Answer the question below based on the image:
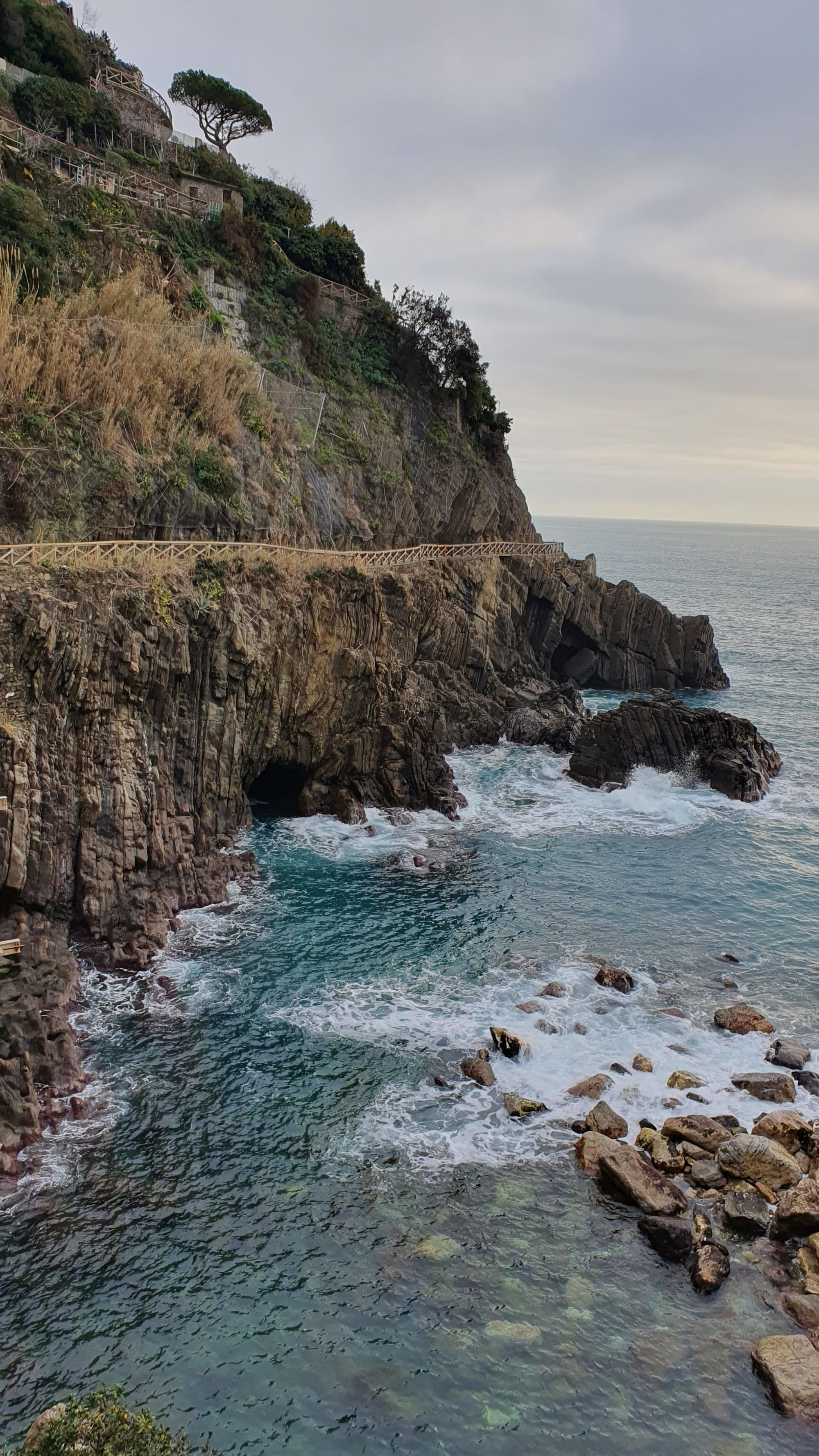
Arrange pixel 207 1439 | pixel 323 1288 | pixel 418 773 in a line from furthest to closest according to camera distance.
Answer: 1. pixel 418 773
2. pixel 323 1288
3. pixel 207 1439

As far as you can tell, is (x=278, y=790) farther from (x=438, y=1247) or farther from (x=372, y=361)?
(x=372, y=361)

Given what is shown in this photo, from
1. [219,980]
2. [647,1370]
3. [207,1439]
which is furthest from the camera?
[219,980]

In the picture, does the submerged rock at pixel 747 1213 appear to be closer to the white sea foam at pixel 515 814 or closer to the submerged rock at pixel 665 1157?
the submerged rock at pixel 665 1157

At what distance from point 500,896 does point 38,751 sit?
18.0 m

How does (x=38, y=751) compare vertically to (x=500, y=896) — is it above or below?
above

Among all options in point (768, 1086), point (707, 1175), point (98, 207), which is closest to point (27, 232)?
point (98, 207)


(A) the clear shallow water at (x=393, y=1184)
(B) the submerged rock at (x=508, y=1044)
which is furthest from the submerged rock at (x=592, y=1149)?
(B) the submerged rock at (x=508, y=1044)

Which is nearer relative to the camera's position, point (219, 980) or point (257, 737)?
point (219, 980)

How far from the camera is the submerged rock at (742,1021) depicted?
28406mm

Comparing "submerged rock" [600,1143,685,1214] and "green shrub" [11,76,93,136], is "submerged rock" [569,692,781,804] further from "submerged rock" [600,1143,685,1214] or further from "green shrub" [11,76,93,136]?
"green shrub" [11,76,93,136]

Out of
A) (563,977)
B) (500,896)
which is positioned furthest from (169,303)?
(563,977)

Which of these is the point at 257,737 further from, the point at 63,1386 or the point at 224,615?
the point at 63,1386

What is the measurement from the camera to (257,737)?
134 ft

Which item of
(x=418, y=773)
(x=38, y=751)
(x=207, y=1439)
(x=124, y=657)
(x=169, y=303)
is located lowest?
(x=207, y=1439)
